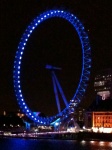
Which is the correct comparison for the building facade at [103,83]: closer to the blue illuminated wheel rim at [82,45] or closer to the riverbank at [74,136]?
the riverbank at [74,136]

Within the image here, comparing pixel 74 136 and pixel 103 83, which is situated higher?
pixel 103 83

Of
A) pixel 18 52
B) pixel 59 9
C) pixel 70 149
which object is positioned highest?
pixel 59 9

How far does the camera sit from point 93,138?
72062 millimetres

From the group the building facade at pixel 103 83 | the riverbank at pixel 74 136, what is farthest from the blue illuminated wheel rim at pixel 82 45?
the building facade at pixel 103 83

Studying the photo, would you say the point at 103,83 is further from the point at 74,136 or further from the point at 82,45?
the point at 82,45

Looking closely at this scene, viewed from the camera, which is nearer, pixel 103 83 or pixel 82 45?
pixel 82 45

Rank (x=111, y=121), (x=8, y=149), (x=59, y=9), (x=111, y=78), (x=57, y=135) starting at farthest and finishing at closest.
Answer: (x=111, y=78), (x=111, y=121), (x=57, y=135), (x=59, y=9), (x=8, y=149)

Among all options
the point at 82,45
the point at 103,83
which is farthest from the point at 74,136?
Result: the point at 103,83

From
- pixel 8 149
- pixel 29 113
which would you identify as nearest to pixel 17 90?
pixel 29 113

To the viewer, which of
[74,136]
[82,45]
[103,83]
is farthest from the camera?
[103,83]

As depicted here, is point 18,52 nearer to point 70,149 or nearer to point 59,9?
point 59,9

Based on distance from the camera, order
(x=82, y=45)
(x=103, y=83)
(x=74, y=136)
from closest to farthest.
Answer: (x=82, y=45), (x=74, y=136), (x=103, y=83)

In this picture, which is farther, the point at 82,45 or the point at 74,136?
the point at 74,136

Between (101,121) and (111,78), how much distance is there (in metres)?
24.0
